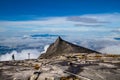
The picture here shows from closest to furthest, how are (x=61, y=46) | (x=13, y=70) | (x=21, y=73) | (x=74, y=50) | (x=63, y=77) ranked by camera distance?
(x=63, y=77)
(x=21, y=73)
(x=13, y=70)
(x=74, y=50)
(x=61, y=46)

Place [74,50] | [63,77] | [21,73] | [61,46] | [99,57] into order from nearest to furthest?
[63,77] → [21,73] → [99,57] → [74,50] → [61,46]

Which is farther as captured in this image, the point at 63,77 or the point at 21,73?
the point at 21,73

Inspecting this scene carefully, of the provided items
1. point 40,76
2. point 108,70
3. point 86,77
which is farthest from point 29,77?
point 108,70

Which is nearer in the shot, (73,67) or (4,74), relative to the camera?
(4,74)

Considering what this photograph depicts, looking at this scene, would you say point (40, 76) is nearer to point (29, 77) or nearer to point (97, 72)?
point (29, 77)

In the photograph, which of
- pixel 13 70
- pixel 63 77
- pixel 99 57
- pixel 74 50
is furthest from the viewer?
pixel 74 50

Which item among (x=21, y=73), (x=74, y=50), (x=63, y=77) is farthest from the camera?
(x=74, y=50)

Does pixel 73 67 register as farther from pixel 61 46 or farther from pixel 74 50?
pixel 61 46

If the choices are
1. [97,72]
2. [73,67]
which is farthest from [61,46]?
[97,72]
